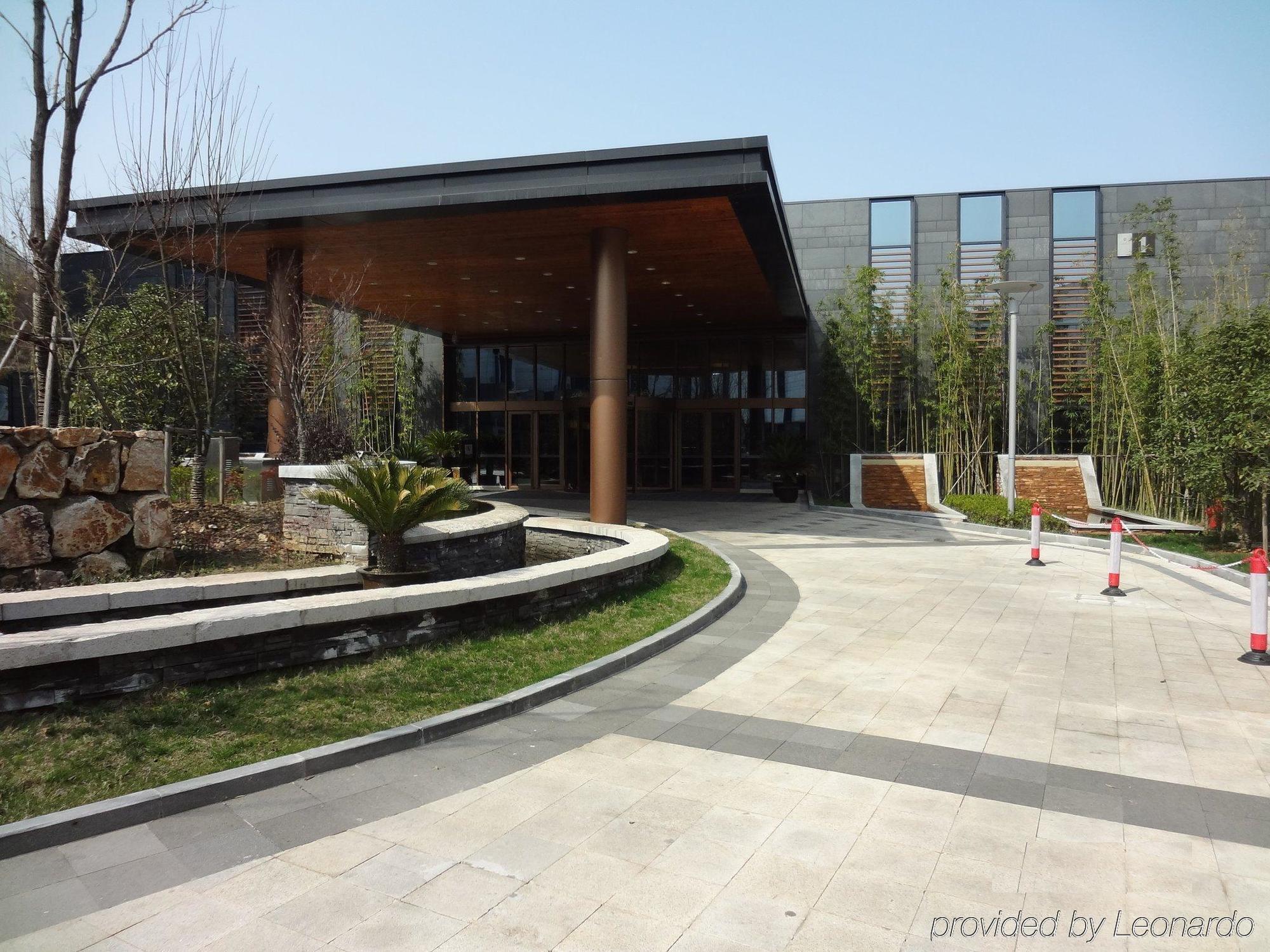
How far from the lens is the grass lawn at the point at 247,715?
3.80 m

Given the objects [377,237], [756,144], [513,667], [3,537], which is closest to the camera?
[513,667]

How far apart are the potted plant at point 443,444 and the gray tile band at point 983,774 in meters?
19.4

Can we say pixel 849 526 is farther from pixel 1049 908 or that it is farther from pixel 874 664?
pixel 1049 908

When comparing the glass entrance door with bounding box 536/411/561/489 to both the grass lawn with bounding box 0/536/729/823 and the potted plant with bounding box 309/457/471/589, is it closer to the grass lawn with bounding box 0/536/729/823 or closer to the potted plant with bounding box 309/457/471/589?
the potted plant with bounding box 309/457/471/589

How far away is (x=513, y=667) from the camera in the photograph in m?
5.88

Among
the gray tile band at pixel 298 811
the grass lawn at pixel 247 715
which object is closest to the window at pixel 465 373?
the grass lawn at pixel 247 715

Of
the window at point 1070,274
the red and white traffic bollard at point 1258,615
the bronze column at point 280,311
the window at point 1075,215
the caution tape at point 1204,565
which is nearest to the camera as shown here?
the red and white traffic bollard at point 1258,615

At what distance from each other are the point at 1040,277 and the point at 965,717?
2138 centimetres

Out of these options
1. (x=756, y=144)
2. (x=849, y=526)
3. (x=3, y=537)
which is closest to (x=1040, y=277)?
(x=849, y=526)

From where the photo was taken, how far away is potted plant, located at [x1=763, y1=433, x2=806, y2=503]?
22.2m

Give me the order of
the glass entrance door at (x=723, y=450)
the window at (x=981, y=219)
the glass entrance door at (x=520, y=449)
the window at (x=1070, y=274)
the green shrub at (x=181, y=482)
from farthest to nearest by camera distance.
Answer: the glass entrance door at (x=520, y=449) < the glass entrance door at (x=723, y=450) < the window at (x=981, y=219) < the window at (x=1070, y=274) < the green shrub at (x=181, y=482)

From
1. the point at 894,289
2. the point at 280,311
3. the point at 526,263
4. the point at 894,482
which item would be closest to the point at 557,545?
the point at 526,263

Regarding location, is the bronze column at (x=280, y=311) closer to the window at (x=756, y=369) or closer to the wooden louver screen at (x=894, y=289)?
the window at (x=756, y=369)

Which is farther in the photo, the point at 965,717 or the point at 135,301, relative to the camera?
the point at 135,301
